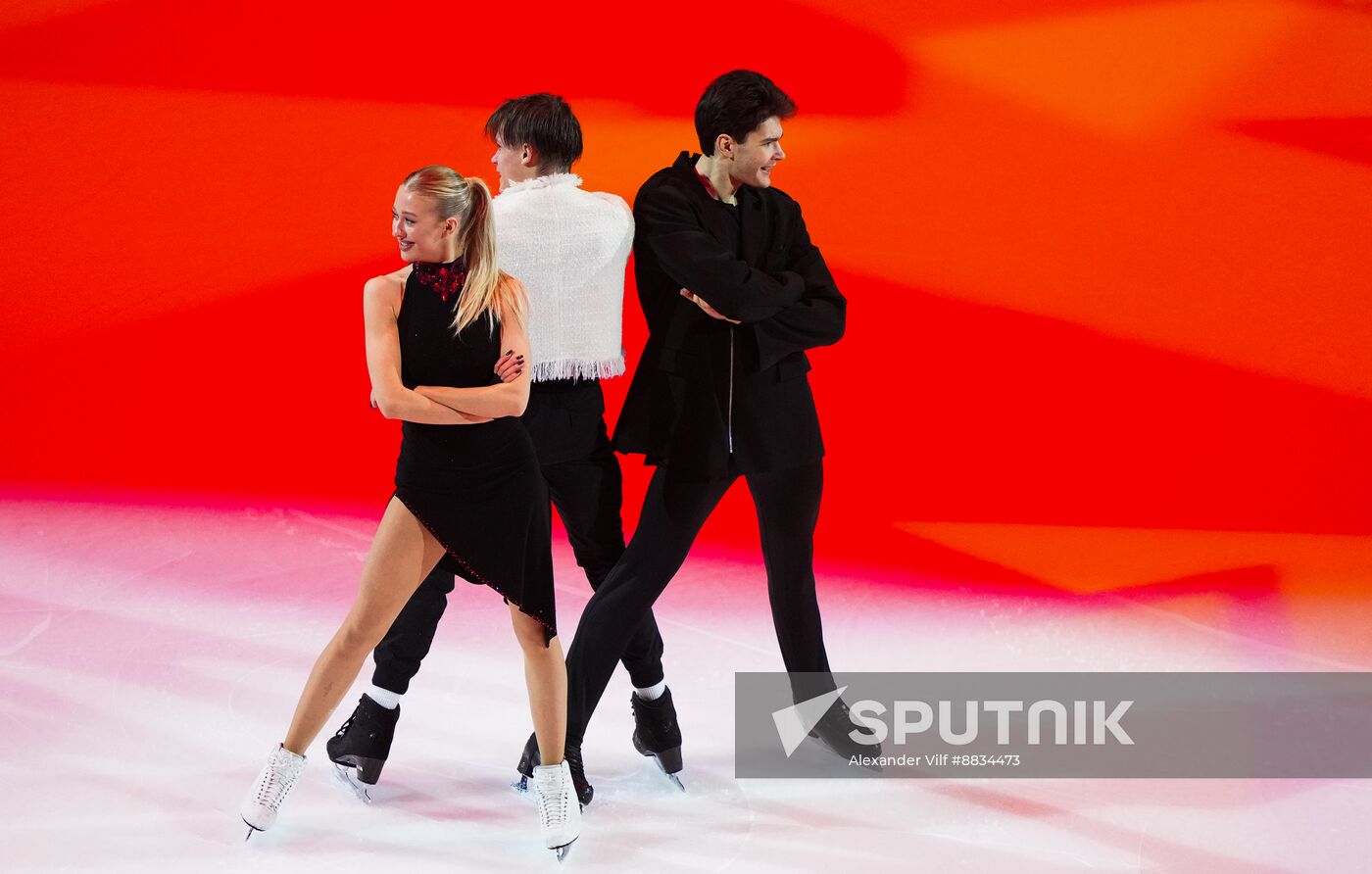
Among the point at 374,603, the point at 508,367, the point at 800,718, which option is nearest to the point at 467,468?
the point at 508,367

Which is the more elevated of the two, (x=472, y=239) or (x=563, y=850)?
(x=472, y=239)

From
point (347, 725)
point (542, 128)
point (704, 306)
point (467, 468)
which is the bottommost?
point (347, 725)

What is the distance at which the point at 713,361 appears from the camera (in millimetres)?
3326

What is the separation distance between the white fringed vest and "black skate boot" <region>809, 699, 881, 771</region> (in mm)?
992

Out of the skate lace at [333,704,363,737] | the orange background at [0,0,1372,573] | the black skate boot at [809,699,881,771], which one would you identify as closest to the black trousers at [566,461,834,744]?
the black skate boot at [809,699,881,771]

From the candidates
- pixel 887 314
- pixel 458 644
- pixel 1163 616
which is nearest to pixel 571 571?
pixel 458 644

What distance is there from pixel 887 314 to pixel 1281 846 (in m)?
2.72

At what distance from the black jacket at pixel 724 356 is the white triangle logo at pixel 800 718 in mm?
609

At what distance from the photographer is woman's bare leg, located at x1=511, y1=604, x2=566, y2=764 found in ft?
9.99

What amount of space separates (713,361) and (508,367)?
21.9 inches

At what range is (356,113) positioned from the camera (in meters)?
5.60

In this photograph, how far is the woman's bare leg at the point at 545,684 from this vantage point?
3.04m

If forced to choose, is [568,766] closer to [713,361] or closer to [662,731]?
[662,731]

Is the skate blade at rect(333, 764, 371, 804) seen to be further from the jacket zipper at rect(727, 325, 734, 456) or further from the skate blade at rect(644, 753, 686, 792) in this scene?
the jacket zipper at rect(727, 325, 734, 456)
